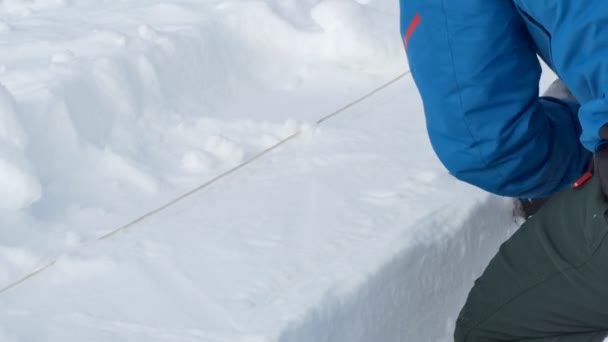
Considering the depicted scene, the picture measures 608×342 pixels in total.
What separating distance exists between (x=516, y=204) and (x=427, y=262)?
0.40 meters

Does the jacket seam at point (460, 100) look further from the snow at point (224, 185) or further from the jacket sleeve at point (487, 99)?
the snow at point (224, 185)

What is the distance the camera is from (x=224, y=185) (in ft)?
9.08

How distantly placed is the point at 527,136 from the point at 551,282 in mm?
326

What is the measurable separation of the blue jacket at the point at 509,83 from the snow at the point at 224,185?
19.1 inches

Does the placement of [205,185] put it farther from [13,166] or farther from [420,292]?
[420,292]

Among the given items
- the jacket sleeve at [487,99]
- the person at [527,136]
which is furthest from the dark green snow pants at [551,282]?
the jacket sleeve at [487,99]

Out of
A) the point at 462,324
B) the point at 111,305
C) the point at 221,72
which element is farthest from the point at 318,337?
the point at 221,72

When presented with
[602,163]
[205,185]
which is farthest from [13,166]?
[602,163]

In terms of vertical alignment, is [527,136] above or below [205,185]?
above

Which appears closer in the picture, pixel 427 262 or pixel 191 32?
pixel 427 262

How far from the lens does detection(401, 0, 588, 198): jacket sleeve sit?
1790 millimetres

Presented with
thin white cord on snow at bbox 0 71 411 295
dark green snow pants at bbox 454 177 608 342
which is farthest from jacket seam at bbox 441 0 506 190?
thin white cord on snow at bbox 0 71 411 295

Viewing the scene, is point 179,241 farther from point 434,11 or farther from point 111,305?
point 434,11

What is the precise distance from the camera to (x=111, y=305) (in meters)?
2.26
